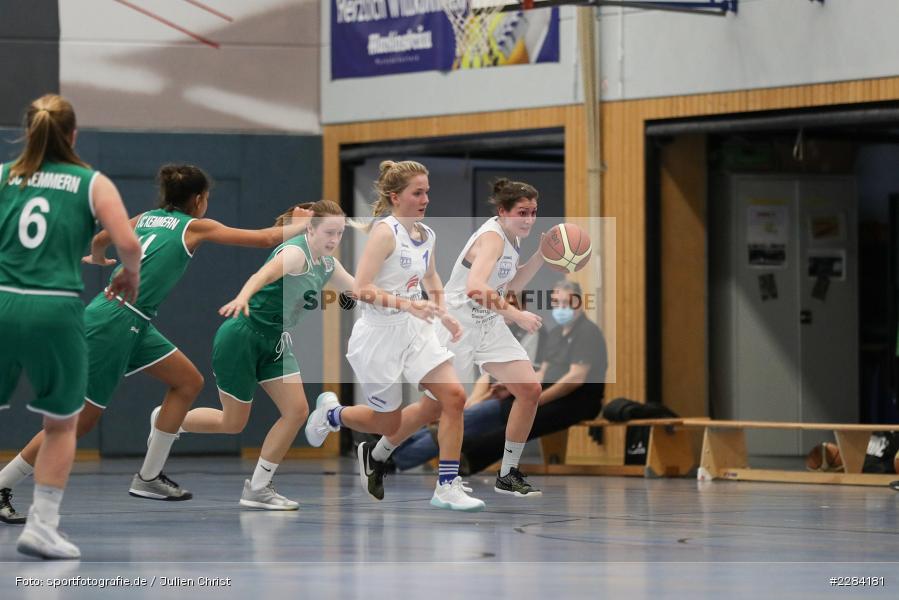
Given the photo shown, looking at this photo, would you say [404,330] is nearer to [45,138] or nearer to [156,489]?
[156,489]

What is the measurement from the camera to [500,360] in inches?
380

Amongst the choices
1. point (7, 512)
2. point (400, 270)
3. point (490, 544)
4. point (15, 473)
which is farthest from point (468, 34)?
point (490, 544)

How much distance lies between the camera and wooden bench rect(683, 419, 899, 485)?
38.1ft

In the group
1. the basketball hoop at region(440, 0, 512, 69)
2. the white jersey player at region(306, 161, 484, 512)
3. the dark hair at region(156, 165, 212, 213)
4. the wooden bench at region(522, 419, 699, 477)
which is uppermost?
the basketball hoop at region(440, 0, 512, 69)

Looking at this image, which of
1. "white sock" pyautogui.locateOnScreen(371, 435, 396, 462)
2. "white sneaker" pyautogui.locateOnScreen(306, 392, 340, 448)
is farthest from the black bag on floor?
"white sock" pyautogui.locateOnScreen(371, 435, 396, 462)

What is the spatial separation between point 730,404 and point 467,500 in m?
7.04

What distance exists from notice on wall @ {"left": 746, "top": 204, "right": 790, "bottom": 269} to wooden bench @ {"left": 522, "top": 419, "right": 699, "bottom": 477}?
3.04 m

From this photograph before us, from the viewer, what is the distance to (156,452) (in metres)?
8.90

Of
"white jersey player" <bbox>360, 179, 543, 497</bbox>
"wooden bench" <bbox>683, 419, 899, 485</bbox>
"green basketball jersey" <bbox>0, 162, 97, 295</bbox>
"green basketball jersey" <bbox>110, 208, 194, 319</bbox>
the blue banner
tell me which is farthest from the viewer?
the blue banner

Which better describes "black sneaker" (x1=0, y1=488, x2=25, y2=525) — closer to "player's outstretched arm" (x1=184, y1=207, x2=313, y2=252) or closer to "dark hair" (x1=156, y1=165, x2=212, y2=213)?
"player's outstretched arm" (x1=184, y1=207, x2=313, y2=252)

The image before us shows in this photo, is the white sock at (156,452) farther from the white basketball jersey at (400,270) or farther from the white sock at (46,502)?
the white sock at (46,502)

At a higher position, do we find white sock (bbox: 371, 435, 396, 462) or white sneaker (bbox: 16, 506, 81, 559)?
white sock (bbox: 371, 435, 396, 462)

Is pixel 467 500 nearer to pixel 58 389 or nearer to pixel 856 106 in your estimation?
pixel 58 389

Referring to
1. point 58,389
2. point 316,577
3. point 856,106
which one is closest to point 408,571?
point 316,577
